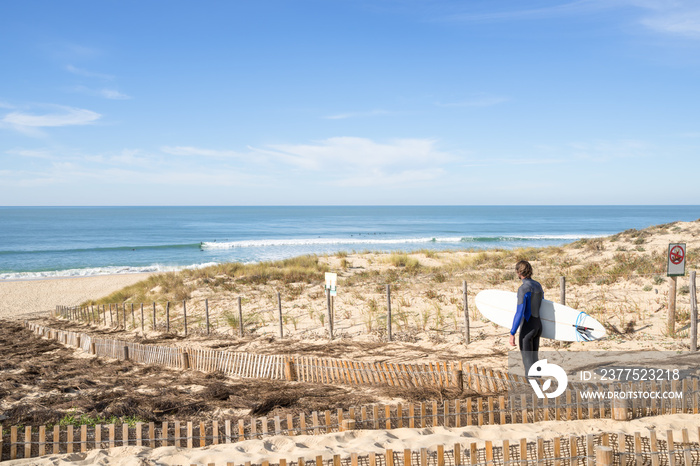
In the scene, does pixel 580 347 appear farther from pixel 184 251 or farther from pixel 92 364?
pixel 184 251

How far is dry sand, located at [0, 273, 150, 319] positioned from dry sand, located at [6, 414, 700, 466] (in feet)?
68.3

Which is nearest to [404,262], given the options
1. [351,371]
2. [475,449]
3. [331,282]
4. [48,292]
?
[331,282]

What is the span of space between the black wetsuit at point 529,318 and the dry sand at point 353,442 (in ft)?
4.23

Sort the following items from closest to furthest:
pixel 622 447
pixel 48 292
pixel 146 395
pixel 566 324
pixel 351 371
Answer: pixel 622 447 → pixel 566 324 → pixel 351 371 → pixel 146 395 → pixel 48 292

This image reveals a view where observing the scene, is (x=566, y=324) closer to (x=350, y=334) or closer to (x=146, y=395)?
(x=350, y=334)

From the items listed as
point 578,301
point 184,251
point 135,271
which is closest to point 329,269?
point 578,301

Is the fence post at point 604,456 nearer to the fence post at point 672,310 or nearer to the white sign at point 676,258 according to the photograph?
the white sign at point 676,258

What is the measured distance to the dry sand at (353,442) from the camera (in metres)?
4.64

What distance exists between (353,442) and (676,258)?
24.7 feet

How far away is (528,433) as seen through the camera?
195 inches

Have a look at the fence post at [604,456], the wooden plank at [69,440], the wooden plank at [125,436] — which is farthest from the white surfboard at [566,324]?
the wooden plank at [69,440]

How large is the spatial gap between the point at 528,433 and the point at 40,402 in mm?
7220

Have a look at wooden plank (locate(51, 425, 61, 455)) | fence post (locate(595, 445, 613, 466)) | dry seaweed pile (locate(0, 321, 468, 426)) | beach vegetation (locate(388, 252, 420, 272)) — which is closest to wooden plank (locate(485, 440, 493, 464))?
fence post (locate(595, 445, 613, 466))

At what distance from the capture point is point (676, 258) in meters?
9.02
